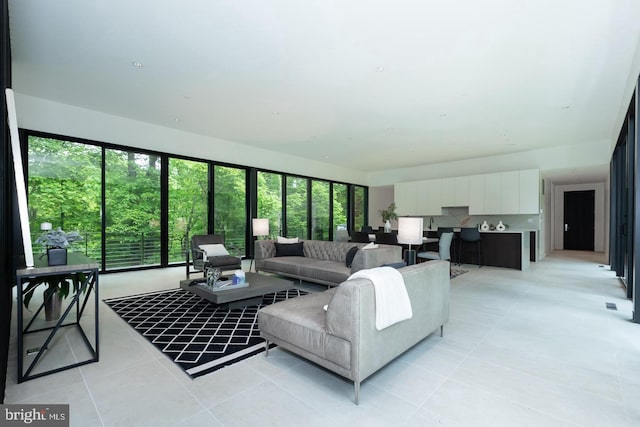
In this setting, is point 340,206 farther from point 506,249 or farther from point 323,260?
point 323,260

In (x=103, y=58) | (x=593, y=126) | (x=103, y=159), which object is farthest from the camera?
(x=593, y=126)

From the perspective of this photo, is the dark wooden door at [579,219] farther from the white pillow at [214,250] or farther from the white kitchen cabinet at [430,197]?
the white pillow at [214,250]

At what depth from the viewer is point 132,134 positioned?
5.84 meters

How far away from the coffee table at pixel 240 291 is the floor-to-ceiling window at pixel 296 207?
4828 mm

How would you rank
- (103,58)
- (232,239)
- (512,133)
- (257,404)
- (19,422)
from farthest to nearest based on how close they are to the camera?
(232,239) → (512,133) → (103,58) → (257,404) → (19,422)

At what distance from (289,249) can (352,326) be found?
12.6ft

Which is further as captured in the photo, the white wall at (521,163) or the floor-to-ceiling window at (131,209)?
the white wall at (521,163)

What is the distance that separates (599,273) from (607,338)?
4.40m

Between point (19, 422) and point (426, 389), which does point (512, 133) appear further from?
point (19, 422)

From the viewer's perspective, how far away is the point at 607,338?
2861 millimetres

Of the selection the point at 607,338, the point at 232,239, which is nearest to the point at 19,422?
the point at 607,338

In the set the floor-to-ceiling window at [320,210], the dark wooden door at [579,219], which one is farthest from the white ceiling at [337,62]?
the dark wooden door at [579,219]

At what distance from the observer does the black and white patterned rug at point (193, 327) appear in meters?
2.43
